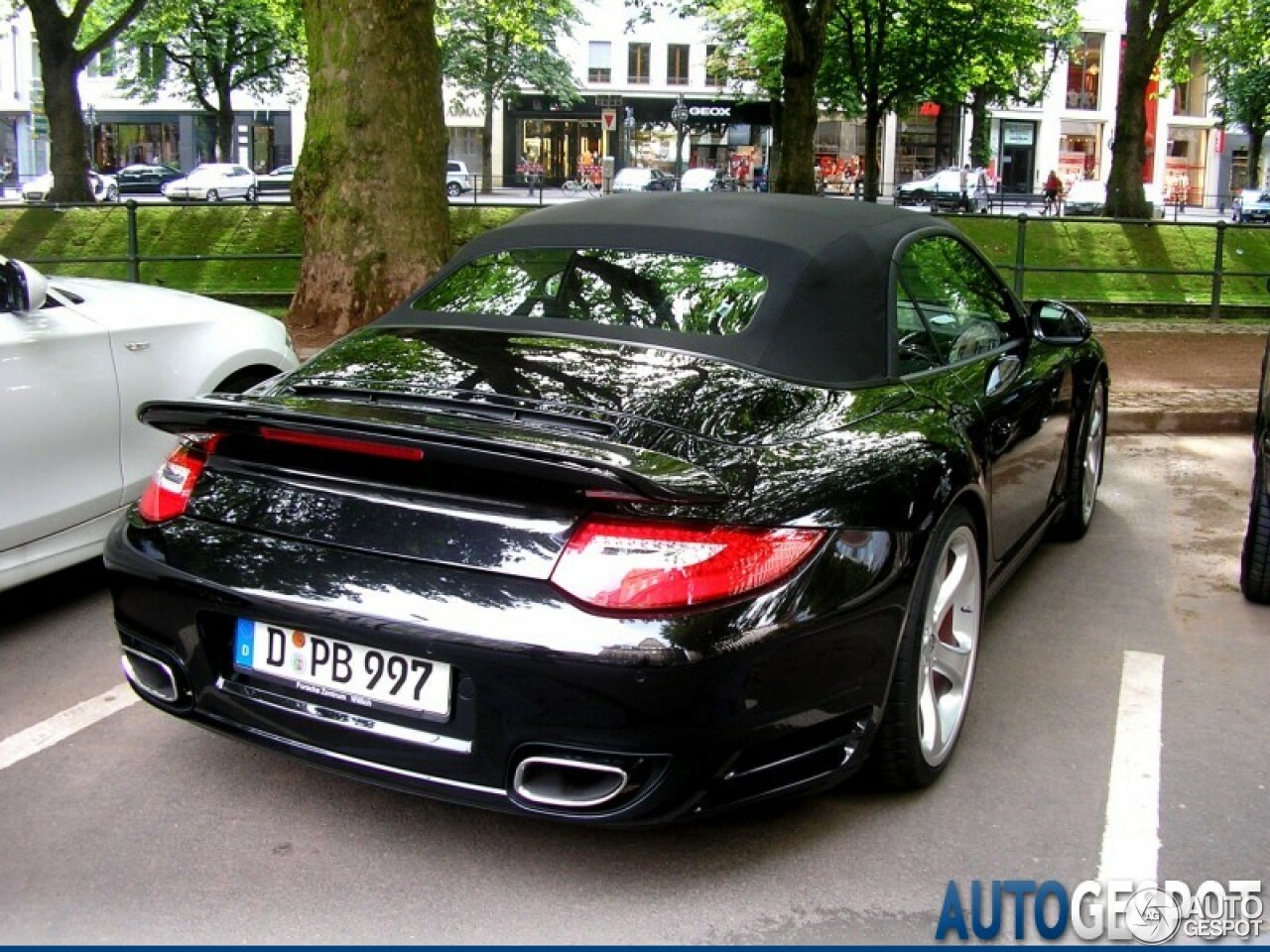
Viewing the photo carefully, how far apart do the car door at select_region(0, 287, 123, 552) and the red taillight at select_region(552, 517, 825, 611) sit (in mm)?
2660

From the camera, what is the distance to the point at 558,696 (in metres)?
2.68

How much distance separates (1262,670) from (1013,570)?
2.80 feet

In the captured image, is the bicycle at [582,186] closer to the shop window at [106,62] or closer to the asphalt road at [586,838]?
the shop window at [106,62]

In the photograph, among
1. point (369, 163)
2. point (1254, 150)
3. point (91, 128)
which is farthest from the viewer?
point (91, 128)

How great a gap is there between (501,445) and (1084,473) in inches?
154

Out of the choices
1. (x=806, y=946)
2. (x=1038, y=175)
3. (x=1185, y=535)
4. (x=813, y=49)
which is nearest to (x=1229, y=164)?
(x=1038, y=175)

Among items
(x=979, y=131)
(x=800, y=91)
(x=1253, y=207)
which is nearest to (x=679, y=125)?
(x=979, y=131)

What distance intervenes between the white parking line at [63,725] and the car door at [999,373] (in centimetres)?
265

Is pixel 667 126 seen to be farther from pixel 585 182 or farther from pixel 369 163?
pixel 369 163

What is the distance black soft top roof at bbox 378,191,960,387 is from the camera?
3.66 meters

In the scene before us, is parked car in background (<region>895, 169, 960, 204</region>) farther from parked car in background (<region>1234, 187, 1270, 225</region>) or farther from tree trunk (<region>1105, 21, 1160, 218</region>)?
tree trunk (<region>1105, 21, 1160, 218</region>)

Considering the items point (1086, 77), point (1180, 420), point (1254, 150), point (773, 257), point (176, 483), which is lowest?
point (1180, 420)

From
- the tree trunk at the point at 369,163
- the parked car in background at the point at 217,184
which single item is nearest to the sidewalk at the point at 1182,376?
the tree trunk at the point at 369,163
